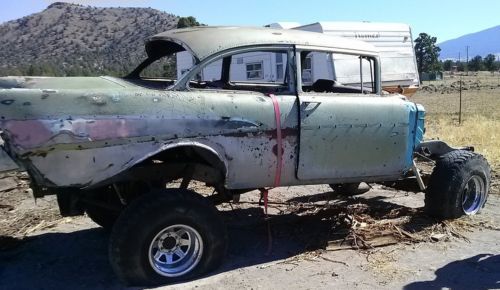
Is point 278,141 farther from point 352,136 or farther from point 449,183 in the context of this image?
point 449,183

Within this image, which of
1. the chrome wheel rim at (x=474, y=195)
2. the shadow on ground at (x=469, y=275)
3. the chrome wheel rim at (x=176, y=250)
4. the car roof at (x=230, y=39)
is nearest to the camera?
the chrome wheel rim at (x=176, y=250)

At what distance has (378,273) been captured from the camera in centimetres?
477

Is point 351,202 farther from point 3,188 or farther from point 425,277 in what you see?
point 3,188

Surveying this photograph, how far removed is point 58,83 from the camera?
433 centimetres

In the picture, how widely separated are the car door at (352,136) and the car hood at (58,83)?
1703 millimetres

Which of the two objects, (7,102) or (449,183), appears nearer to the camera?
(7,102)

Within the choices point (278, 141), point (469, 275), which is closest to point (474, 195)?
point (469, 275)

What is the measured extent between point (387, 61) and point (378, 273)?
12.6 m

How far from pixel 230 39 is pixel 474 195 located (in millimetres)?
3570

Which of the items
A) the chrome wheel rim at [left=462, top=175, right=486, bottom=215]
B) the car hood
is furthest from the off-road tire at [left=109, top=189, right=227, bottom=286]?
the chrome wheel rim at [left=462, top=175, right=486, bottom=215]

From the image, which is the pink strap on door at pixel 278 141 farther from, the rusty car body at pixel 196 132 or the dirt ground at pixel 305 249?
the dirt ground at pixel 305 249

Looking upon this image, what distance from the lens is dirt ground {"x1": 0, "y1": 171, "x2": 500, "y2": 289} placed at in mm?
4613

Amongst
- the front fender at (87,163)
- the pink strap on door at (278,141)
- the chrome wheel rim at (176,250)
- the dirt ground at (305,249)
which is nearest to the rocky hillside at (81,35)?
the dirt ground at (305,249)

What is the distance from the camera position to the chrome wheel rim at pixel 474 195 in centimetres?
634
